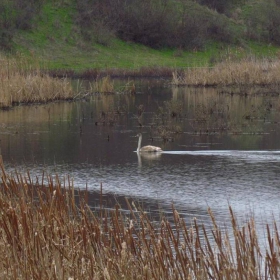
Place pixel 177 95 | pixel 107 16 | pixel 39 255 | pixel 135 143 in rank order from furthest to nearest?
pixel 107 16, pixel 177 95, pixel 135 143, pixel 39 255

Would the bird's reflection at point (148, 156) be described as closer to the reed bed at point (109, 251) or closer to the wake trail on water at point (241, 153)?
the wake trail on water at point (241, 153)

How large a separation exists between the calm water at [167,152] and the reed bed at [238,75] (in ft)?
13.0

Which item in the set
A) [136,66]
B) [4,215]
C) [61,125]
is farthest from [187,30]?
[4,215]

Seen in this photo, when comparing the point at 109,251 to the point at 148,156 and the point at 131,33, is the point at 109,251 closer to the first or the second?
the point at 148,156

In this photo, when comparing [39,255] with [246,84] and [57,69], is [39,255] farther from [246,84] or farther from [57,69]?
[57,69]

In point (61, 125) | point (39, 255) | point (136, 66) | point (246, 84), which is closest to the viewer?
point (39, 255)

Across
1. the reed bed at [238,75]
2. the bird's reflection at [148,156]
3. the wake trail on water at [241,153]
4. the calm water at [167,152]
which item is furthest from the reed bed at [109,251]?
the reed bed at [238,75]

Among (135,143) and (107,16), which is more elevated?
(107,16)

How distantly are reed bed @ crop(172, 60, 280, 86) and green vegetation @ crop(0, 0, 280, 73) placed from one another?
28.8 ft

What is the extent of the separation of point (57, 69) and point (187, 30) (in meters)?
13.1

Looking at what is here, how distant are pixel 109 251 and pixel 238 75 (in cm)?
2433

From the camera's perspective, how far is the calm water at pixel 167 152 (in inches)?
438

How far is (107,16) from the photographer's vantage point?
4816cm

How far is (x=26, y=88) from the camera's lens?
2455cm
